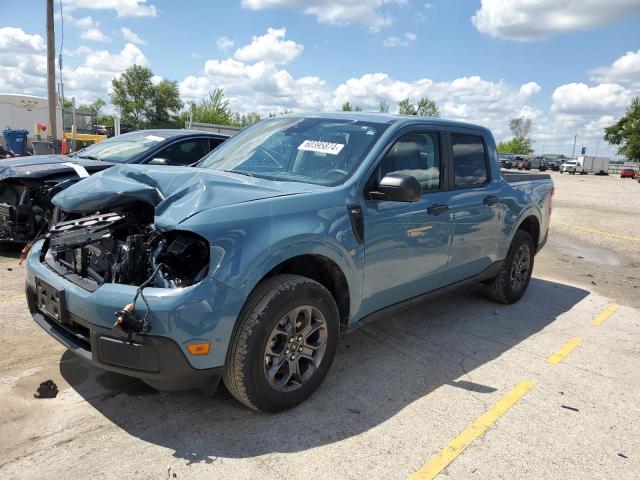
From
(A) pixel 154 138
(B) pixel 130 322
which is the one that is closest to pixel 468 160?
(B) pixel 130 322

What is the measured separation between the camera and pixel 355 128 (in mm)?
3928

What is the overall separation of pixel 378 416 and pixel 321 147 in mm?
1901

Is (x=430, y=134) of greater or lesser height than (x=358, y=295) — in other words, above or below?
above

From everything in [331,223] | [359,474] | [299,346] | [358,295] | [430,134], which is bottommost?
[359,474]

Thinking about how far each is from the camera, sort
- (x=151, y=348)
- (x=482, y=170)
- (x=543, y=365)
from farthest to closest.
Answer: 1. (x=482, y=170)
2. (x=543, y=365)
3. (x=151, y=348)

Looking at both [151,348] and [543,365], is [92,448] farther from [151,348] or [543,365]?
[543,365]

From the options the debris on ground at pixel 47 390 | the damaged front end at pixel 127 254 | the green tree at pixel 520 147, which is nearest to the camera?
the damaged front end at pixel 127 254

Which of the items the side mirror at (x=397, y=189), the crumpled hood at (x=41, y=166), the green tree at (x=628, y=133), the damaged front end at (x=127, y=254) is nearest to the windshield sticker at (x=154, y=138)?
the crumpled hood at (x=41, y=166)

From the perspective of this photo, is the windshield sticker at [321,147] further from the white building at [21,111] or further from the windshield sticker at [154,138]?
the white building at [21,111]

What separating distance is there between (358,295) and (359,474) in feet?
3.88

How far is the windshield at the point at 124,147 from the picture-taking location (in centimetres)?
700

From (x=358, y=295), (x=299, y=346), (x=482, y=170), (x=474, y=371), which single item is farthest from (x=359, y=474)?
(x=482, y=170)

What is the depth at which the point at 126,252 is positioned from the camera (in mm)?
2824

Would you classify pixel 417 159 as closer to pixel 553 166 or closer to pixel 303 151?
pixel 303 151
